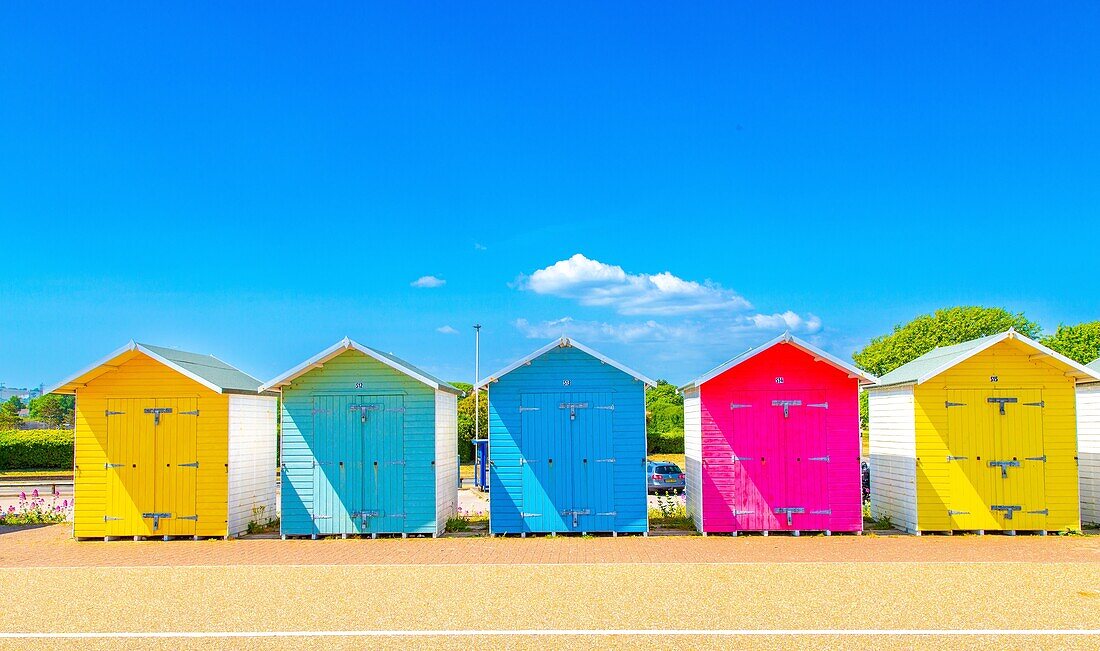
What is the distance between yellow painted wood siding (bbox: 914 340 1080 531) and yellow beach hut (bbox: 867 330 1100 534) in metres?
0.02

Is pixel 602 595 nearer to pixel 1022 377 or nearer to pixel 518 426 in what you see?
pixel 518 426

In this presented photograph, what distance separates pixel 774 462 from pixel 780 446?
1.04 feet

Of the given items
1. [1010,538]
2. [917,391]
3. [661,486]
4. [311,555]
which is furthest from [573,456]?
[661,486]

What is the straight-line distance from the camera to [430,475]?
56.4 ft

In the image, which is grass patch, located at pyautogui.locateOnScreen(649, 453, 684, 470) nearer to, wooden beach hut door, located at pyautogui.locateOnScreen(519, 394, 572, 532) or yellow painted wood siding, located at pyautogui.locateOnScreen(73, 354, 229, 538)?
wooden beach hut door, located at pyautogui.locateOnScreen(519, 394, 572, 532)

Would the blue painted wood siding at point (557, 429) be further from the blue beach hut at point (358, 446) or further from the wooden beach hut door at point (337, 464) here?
the wooden beach hut door at point (337, 464)

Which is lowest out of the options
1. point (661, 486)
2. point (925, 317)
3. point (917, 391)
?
point (661, 486)

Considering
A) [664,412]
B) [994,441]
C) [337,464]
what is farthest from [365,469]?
[664,412]

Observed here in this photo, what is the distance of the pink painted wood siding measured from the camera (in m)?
17.0

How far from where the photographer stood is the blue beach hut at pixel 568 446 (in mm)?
17047

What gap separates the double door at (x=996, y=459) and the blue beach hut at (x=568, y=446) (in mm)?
5760

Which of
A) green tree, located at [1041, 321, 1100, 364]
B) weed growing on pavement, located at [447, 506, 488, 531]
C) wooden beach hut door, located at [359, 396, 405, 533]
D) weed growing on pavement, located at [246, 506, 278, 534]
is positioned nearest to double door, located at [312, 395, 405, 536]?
wooden beach hut door, located at [359, 396, 405, 533]

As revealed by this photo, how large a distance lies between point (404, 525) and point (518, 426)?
2825 mm

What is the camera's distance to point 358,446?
56.7 ft
